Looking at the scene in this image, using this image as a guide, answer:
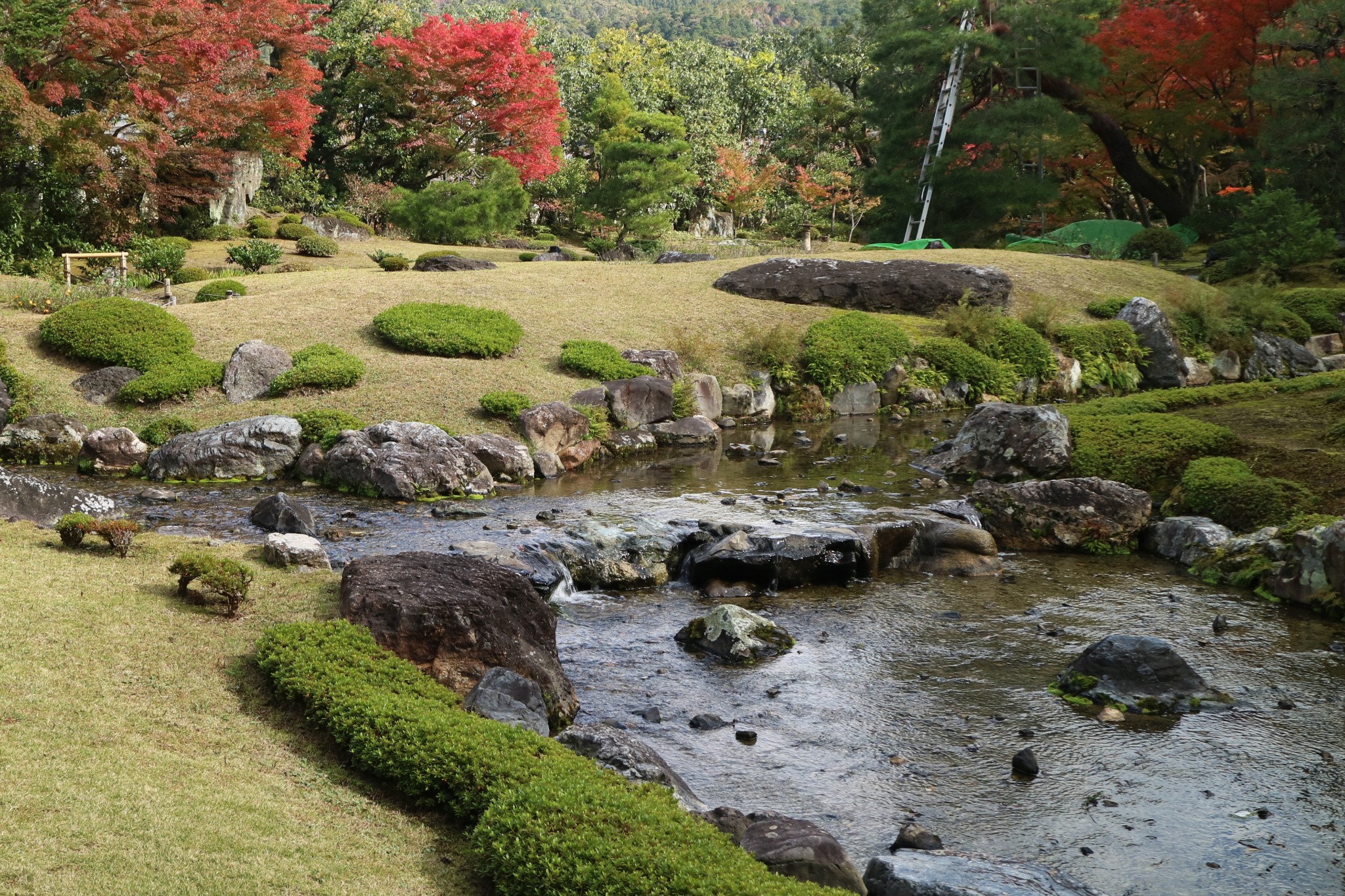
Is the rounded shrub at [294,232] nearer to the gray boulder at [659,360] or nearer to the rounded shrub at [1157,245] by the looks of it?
the gray boulder at [659,360]

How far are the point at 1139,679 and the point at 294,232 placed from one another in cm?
3337

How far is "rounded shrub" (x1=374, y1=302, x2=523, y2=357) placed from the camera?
19438mm

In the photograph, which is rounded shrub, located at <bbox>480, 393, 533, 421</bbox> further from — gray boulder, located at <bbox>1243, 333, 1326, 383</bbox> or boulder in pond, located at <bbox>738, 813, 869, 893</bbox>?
gray boulder, located at <bbox>1243, 333, 1326, 383</bbox>

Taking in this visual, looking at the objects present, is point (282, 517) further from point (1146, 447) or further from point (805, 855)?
point (1146, 447)

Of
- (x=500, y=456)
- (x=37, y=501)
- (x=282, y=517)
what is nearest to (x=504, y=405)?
(x=500, y=456)

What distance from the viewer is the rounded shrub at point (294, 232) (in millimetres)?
35312

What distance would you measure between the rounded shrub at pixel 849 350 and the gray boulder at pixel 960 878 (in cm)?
1694

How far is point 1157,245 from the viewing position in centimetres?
3403

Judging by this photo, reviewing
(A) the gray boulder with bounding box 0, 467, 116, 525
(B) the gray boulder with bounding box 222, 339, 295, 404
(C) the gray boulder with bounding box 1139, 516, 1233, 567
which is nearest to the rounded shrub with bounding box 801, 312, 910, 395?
(C) the gray boulder with bounding box 1139, 516, 1233, 567

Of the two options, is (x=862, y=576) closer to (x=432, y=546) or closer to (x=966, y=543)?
(x=966, y=543)

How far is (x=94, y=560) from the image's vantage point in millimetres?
8930

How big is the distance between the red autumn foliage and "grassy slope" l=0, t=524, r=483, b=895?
1367 inches

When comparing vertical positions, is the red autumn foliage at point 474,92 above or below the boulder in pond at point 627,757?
above

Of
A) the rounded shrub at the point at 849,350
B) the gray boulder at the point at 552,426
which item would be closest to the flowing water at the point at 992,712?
the gray boulder at the point at 552,426
